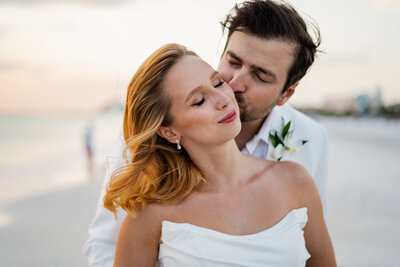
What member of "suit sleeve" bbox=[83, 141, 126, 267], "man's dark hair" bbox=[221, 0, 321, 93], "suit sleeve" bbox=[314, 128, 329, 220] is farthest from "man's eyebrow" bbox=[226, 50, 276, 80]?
"suit sleeve" bbox=[83, 141, 126, 267]

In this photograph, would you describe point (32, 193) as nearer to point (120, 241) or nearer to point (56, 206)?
point (56, 206)

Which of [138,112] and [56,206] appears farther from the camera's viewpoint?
[56,206]

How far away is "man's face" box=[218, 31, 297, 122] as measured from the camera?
8.59 feet

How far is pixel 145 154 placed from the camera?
2494 mm

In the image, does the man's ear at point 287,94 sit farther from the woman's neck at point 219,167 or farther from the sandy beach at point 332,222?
the sandy beach at point 332,222

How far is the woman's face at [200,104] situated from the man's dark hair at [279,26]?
0.67 metres

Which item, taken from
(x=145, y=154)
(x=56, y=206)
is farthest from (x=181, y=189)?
(x=56, y=206)

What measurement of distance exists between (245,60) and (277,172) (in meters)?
0.82

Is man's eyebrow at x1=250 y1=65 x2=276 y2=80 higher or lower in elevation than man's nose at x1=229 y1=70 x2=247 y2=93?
higher

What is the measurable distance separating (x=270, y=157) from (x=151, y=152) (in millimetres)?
1045

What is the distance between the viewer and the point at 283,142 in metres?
3.07

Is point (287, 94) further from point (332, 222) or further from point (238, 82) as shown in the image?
point (332, 222)

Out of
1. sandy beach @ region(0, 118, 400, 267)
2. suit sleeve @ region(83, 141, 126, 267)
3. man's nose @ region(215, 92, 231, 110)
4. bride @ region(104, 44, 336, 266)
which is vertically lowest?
sandy beach @ region(0, 118, 400, 267)

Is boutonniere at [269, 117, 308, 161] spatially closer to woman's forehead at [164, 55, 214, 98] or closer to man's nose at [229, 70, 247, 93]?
man's nose at [229, 70, 247, 93]
